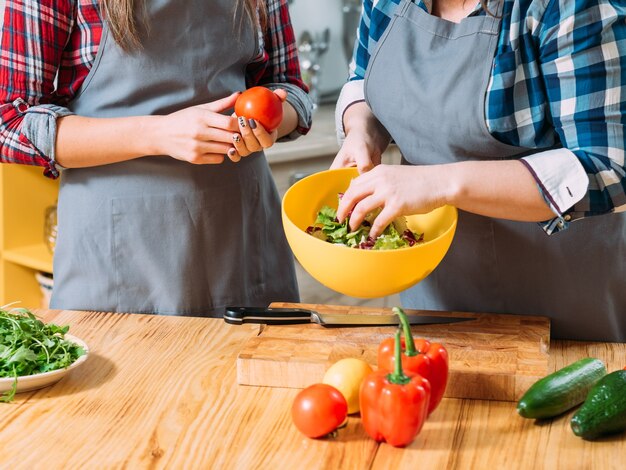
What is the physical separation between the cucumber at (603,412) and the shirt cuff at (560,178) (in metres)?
0.28

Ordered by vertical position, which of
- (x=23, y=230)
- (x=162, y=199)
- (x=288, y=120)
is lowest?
(x=23, y=230)

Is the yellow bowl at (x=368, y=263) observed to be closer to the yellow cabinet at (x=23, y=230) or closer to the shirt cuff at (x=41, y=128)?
the shirt cuff at (x=41, y=128)

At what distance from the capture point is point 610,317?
1.55 m

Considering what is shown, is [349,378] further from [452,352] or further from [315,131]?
[315,131]

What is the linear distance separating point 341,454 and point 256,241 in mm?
832

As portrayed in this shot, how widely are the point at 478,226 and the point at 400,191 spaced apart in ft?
1.17

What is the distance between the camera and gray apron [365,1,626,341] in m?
1.47

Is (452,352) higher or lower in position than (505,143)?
lower

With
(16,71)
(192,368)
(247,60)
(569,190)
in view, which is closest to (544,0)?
(569,190)

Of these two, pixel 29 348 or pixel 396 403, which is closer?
pixel 396 403

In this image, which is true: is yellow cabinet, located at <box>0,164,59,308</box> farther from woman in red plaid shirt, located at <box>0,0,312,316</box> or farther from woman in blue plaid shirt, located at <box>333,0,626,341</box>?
woman in blue plaid shirt, located at <box>333,0,626,341</box>

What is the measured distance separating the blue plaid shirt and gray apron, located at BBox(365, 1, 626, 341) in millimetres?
103

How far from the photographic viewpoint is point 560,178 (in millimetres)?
1271

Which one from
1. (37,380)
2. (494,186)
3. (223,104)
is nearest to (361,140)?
(223,104)
